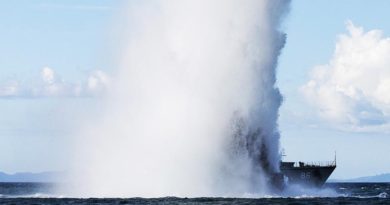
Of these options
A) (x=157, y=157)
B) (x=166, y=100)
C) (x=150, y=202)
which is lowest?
(x=150, y=202)

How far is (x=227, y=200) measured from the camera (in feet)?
256

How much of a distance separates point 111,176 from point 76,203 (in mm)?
14574

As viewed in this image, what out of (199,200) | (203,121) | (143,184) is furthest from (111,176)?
(199,200)

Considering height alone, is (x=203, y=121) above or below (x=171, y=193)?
above

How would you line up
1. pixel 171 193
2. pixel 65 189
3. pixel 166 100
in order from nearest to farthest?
pixel 171 193 < pixel 166 100 < pixel 65 189

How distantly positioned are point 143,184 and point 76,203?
39.1 ft

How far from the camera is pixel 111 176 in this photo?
95562mm

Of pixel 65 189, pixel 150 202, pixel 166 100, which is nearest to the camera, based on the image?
pixel 150 202

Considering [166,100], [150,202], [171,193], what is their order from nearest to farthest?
1. [150,202]
2. [171,193]
3. [166,100]

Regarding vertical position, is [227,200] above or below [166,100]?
below

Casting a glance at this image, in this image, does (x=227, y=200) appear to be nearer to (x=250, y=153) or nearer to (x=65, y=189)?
(x=250, y=153)

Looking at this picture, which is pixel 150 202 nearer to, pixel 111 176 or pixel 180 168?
pixel 180 168

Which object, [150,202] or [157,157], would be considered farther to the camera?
[157,157]

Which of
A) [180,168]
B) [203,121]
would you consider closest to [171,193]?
[180,168]
